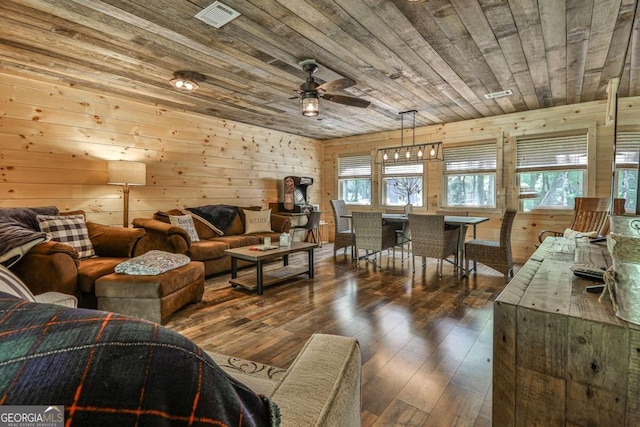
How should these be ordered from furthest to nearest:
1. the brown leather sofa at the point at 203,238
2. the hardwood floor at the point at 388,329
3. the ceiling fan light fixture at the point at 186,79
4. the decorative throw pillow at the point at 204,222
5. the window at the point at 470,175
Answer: the window at the point at 470,175, the decorative throw pillow at the point at 204,222, the brown leather sofa at the point at 203,238, the ceiling fan light fixture at the point at 186,79, the hardwood floor at the point at 388,329

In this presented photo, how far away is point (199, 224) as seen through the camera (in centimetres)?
455

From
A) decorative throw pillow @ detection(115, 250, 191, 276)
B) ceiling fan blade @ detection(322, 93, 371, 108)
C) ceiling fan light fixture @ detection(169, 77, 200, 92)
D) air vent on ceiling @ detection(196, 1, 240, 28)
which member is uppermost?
air vent on ceiling @ detection(196, 1, 240, 28)

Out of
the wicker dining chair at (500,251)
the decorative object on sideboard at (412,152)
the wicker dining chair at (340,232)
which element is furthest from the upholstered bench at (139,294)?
the decorative object on sideboard at (412,152)

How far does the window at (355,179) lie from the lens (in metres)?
6.89

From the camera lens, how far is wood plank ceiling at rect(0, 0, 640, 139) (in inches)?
87.7

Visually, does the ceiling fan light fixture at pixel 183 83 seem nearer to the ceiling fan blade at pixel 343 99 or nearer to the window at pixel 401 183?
the ceiling fan blade at pixel 343 99

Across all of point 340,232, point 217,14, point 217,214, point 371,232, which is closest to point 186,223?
point 217,214

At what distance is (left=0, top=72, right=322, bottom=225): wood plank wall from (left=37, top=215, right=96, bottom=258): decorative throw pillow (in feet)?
2.21

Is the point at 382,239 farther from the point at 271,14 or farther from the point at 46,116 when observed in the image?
the point at 46,116

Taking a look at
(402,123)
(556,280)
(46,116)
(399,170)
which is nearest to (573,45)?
(556,280)

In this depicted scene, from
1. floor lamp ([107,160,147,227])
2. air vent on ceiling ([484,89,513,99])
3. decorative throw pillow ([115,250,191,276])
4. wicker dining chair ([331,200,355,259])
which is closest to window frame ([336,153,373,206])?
wicker dining chair ([331,200,355,259])

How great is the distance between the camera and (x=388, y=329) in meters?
2.54

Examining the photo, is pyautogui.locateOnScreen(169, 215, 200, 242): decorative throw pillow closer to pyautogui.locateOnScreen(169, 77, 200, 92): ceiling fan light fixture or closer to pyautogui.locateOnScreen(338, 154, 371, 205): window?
pyautogui.locateOnScreen(169, 77, 200, 92): ceiling fan light fixture

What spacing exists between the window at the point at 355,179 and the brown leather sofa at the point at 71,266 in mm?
4741
